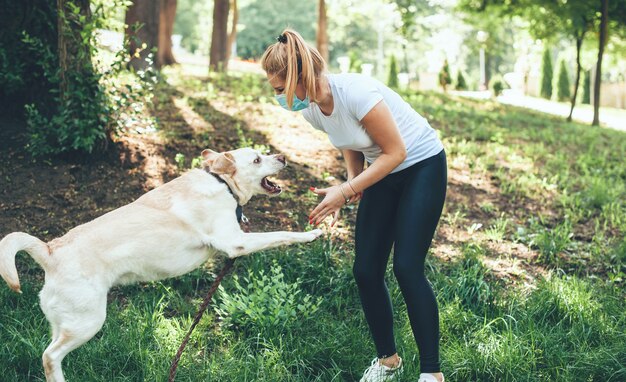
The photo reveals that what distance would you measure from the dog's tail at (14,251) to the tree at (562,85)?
1305 inches

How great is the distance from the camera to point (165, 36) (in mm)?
14570

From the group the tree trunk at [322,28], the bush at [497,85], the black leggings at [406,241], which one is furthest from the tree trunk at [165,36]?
the bush at [497,85]

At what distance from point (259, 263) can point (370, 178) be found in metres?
2.11

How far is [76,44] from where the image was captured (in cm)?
630

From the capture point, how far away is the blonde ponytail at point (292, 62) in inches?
129

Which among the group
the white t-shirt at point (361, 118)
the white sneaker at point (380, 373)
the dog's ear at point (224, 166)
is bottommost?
the white sneaker at point (380, 373)

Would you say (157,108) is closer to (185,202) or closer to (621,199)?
(185,202)

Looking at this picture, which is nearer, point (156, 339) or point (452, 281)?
point (156, 339)

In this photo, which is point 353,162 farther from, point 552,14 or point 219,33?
point 552,14

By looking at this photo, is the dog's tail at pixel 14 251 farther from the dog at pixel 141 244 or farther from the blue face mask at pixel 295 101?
the blue face mask at pixel 295 101

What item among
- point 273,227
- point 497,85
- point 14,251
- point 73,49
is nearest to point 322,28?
point 497,85

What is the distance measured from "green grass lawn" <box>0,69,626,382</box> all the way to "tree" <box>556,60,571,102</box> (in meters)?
27.8

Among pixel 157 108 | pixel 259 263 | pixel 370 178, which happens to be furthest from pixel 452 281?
pixel 157 108

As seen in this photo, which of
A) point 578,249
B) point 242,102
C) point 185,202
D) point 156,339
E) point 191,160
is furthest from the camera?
point 242,102
